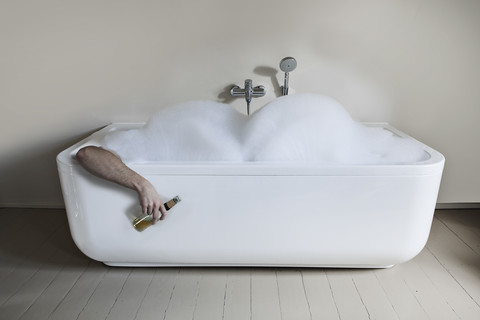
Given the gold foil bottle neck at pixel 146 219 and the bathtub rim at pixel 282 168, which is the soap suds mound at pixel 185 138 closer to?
the bathtub rim at pixel 282 168

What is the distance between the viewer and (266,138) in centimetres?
177

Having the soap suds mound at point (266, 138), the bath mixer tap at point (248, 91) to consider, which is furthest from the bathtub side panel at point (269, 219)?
the bath mixer tap at point (248, 91)

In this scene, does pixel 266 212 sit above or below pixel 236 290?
above

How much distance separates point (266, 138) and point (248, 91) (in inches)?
19.4

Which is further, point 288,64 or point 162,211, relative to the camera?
point 288,64

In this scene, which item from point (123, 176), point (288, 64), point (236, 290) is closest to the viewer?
point (123, 176)

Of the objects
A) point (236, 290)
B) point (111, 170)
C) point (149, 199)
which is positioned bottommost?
point (236, 290)

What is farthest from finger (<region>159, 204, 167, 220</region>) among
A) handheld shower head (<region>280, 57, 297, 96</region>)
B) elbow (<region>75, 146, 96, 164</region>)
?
handheld shower head (<region>280, 57, 297, 96</region>)

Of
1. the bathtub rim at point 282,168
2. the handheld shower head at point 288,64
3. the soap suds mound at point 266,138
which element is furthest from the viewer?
the handheld shower head at point 288,64

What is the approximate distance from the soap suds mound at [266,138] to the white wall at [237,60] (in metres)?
0.42

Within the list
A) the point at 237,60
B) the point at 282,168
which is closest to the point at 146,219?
the point at 282,168

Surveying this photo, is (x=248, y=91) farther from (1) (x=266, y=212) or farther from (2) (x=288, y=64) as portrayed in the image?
(1) (x=266, y=212)

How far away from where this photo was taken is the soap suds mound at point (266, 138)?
1.76m

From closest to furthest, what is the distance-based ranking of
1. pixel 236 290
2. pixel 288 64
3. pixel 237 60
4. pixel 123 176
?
pixel 123 176 < pixel 236 290 < pixel 288 64 < pixel 237 60
